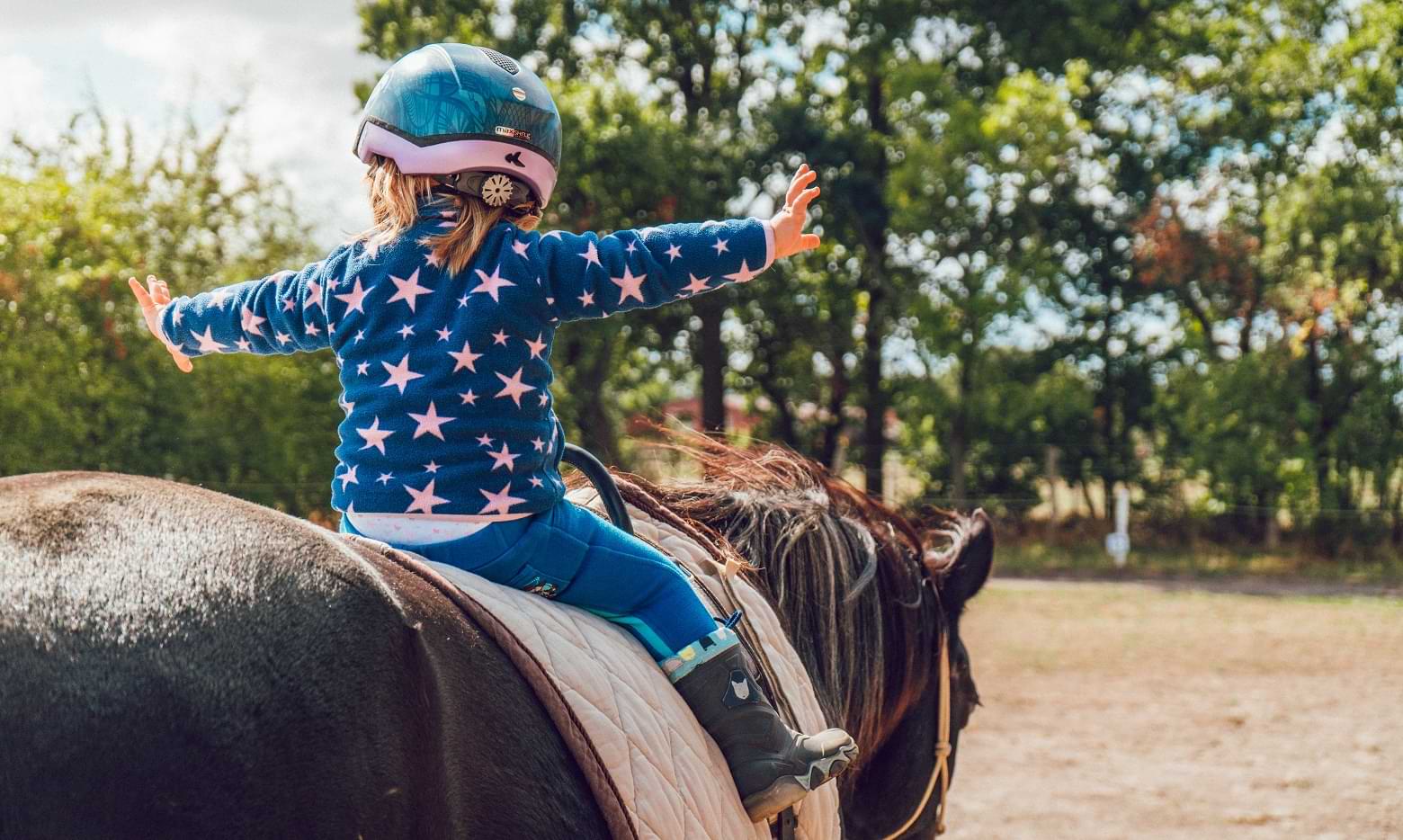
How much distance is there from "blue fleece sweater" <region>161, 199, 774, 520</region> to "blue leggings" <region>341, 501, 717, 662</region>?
41mm

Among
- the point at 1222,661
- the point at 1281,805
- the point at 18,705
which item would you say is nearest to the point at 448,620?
the point at 18,705

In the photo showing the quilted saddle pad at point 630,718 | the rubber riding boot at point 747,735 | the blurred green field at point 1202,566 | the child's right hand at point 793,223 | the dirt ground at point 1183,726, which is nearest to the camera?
the quilted saddle pad at point 630,718

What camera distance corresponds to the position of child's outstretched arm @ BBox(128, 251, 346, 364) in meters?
1.87

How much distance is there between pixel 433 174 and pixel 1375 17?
1902 cm

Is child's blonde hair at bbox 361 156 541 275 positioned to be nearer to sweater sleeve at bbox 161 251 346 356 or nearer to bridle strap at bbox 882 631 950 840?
sweater sleeve at bbox 161 251 346 356

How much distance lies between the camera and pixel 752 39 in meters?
22.9

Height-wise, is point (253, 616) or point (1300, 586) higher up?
point (253, 616)

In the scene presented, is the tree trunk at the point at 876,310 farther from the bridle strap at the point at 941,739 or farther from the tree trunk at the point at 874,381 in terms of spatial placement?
the bridle strap at the point at 941,739

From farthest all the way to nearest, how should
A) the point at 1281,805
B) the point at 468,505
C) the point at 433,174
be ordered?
the point at 1281,805, the point at 433,174, the point at 468,505

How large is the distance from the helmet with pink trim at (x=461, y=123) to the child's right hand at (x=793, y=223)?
14.6 inches

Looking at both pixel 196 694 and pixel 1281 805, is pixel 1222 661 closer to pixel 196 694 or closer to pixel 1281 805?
pixel 1281 805

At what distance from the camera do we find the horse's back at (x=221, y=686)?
1143 millimetres

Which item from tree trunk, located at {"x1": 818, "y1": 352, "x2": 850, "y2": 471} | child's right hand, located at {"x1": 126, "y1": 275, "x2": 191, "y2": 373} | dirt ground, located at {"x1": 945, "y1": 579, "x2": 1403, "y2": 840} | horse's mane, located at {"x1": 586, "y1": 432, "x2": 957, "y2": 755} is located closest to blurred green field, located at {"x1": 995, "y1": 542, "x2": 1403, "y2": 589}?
dirt ground, located at {"x1": 945, "y1": 579, "x2": 1403, "y2": 840}

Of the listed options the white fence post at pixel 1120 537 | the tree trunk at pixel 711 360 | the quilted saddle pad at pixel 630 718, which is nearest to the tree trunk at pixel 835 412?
the tree trunk at pixel 711 360
